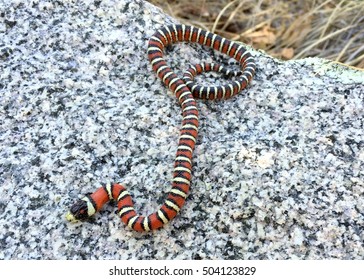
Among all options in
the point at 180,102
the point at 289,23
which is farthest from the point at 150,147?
the point at 289,23

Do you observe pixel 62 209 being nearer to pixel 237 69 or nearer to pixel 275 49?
pixel 237 69

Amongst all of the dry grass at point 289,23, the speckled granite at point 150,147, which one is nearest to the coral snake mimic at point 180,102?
the speckled granite at point 150,147

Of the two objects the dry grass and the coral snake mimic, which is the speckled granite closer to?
the coral snake mimic

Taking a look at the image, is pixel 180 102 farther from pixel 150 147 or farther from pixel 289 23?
pixel 289 23

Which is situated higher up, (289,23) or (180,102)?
(180,102)

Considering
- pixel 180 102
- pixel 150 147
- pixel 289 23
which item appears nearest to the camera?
pixel 150 147

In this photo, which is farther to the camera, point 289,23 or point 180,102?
point 289,23

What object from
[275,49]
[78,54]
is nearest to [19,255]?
[78,54]
